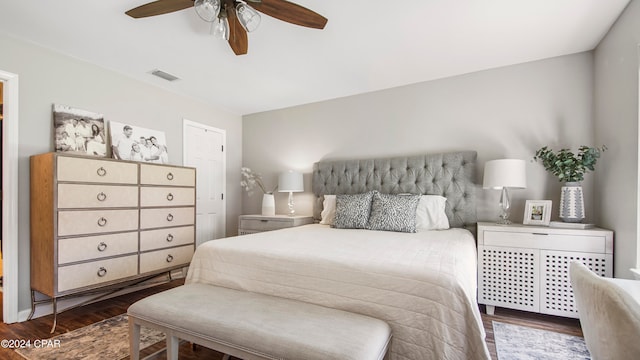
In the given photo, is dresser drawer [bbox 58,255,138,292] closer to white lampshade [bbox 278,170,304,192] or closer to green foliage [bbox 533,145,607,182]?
white lampshade [bbox 278,170,304,192]

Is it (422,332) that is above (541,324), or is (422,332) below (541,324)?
above

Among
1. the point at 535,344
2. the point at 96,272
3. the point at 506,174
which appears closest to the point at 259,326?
the point at 535,344

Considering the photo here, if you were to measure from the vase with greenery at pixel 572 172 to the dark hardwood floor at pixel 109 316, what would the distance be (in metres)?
0.85

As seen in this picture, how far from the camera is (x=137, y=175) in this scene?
2.83 meters

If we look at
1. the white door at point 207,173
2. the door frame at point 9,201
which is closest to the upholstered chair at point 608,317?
the door frame at point 9,201

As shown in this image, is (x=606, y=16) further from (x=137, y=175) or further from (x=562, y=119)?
(x=137, y=175)

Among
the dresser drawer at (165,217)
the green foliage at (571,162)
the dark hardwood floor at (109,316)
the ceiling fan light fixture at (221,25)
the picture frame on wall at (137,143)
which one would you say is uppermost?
the ceiling fan light fixture at (221,25)

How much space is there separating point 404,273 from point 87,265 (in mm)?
2574

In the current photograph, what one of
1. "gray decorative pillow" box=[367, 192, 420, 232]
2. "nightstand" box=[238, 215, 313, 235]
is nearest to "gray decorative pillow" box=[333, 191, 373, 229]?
"gray decorative pillow" box=[367, 192, 420, 232]

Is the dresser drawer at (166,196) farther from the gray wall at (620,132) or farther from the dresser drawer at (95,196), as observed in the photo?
the gray wall at (620,132)

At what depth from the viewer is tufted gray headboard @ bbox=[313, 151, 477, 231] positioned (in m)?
2.98

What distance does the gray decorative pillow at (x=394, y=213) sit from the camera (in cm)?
266

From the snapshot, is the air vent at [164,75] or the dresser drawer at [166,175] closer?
the dresser drawer at [166,175]

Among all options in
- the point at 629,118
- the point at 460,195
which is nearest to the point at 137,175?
the point at 460,195
